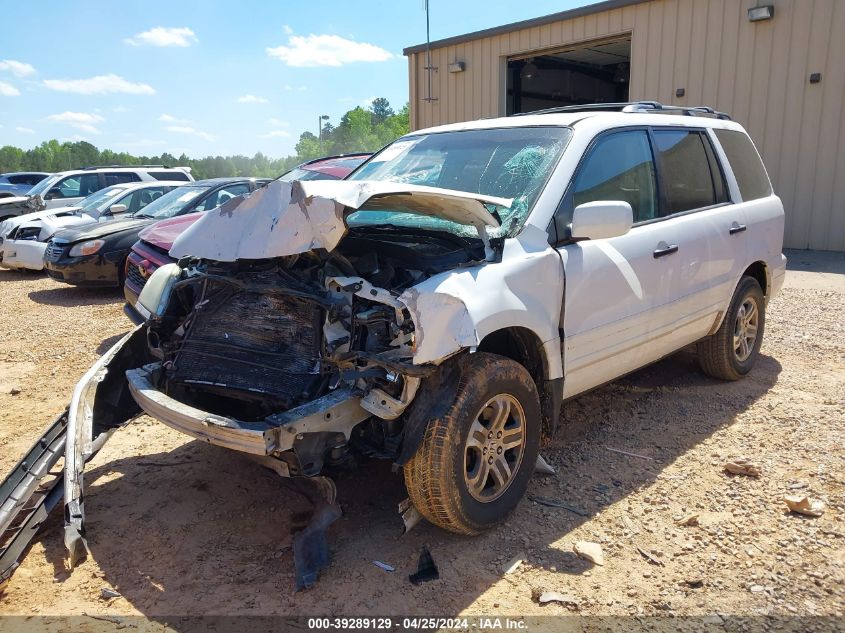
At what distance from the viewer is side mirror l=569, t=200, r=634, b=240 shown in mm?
3412

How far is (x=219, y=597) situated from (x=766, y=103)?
40.1 ft

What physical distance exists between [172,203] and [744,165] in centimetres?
761

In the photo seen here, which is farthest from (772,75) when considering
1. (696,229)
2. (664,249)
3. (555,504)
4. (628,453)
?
(555,504)

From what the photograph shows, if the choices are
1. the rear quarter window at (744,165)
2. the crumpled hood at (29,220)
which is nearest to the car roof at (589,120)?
the rear quarter window at (744,165)

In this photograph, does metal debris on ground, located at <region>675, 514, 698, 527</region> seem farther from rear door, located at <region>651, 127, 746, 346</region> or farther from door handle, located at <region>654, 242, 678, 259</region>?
door handle, located at <region>654, 242, 678, 259</region>

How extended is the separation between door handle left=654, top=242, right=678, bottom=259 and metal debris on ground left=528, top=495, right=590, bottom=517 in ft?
5.12

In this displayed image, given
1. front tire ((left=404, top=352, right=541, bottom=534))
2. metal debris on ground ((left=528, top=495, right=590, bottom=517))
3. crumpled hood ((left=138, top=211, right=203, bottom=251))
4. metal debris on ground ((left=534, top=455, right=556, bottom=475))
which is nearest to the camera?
front tire ((left=404, top=352, right=541, bottom=534))

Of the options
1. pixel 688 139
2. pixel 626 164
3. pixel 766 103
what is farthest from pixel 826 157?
pixel 626 164

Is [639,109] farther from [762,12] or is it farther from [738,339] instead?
[762,12]

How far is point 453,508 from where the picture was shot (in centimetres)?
300

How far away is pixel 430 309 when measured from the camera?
2824 mm

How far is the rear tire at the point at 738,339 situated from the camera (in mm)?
5102

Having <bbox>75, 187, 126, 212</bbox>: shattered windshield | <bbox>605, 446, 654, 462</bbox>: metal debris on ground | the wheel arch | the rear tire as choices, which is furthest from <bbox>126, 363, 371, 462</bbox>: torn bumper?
<bbox>75, 187, 126, 212</bbox>: shattered windshield

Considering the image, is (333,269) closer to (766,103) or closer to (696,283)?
(696,283)
